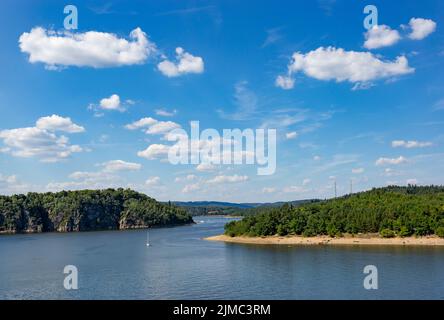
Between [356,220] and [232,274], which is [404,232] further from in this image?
[232,274]

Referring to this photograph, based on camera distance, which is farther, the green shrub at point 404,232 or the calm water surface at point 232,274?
the green shrub at point 404,232

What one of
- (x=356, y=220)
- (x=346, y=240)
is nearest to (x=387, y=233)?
(x=356, y=220)

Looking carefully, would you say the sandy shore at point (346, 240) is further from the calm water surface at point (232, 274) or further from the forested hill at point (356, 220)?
the calm water surface at point (232, 274)

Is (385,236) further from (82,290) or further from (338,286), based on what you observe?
(82,290)

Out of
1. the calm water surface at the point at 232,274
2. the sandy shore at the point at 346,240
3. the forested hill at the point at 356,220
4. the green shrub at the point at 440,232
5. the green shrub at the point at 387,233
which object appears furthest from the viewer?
the forested hill at the point at 356,220

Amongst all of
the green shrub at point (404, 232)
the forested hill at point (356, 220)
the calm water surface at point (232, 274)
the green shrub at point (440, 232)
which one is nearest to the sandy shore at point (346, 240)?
the green shrub at point (440, 232)

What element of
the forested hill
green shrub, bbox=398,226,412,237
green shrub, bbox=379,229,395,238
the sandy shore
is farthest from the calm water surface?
the forested hill
